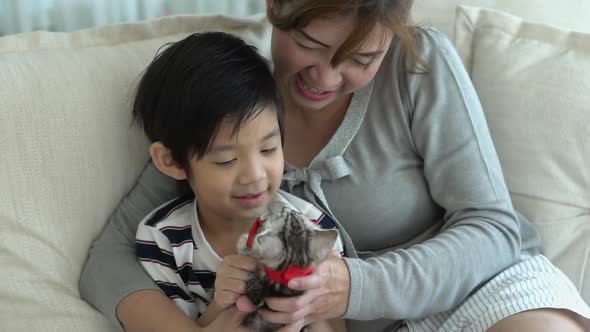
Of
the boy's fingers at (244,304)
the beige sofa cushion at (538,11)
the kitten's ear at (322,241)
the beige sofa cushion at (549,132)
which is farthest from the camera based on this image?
the beige sofa cushion at (538,11)

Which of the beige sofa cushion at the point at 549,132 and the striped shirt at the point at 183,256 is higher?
the beige sofa cushion at the point at 549,132

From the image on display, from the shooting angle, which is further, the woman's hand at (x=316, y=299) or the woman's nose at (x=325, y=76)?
the woman's nose at (x=325, y=76)

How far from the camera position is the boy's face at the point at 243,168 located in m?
1.19

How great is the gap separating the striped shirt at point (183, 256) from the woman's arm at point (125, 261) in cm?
3

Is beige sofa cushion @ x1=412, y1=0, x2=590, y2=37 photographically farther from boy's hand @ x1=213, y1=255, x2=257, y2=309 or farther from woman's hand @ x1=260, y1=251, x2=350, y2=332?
boy's hand @ x1=213, y1=255, x2=257, y2=309

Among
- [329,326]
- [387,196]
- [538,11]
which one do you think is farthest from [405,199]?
[538,11]

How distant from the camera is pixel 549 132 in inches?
57.5

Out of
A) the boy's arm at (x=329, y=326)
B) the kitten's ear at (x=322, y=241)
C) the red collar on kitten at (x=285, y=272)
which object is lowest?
the boy's arm at (x=329, y=326)

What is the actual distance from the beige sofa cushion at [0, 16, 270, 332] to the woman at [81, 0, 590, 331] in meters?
0.05

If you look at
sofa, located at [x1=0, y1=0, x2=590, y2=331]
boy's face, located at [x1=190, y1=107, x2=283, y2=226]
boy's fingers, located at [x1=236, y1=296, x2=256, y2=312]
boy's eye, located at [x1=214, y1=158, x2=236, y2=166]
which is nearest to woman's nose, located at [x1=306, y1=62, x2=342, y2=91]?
boy's face, located at [x1=190, y1=107, x2=283, y2=226]

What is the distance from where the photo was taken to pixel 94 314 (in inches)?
50.3

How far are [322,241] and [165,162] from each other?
17.8 inches

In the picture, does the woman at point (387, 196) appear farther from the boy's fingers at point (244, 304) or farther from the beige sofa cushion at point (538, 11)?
the beige sofa cushion at point (538, 11)

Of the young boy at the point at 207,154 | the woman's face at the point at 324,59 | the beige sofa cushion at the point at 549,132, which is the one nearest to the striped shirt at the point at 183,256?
the young boy at the point at 207,154
